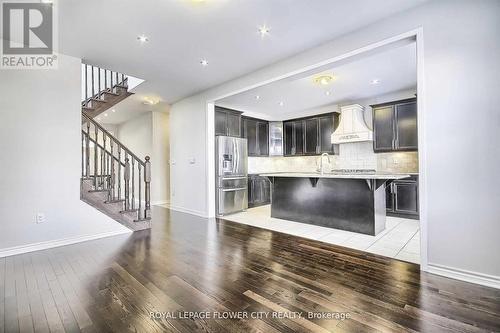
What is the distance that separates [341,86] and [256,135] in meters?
3.07

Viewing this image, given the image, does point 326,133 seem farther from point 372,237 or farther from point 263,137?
point 372,237

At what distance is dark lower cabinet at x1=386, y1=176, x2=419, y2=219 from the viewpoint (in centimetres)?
494

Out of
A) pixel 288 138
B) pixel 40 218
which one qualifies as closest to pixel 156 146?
pixel 288 138

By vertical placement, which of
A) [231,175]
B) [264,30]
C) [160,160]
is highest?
[264,30]

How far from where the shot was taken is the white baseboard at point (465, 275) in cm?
215

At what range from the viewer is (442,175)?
239 centimetres

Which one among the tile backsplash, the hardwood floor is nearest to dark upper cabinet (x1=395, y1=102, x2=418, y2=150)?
the tile backsplash

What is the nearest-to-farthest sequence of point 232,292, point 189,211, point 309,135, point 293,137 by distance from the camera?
point 232,292, point 189,211, point 309,135, point 293,137

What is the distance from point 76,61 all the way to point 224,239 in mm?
3628

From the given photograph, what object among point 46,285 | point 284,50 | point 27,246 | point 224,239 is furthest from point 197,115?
point 46,285

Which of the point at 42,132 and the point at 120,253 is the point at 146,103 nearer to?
the point at 42,132

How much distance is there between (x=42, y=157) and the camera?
133 inches

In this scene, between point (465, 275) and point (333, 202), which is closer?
point (465, 275)

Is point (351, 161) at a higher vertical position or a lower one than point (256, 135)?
lower
